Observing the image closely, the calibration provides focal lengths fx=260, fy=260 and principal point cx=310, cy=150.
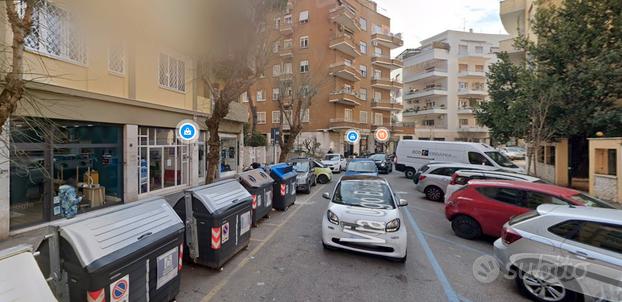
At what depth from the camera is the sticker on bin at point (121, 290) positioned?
257 centimetres

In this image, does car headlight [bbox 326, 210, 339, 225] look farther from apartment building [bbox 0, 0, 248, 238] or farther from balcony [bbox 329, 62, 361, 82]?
balcony [bbox 329, 62, 361, 82]

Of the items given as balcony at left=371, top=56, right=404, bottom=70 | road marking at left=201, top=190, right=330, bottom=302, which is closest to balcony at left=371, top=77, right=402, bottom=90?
balcony at left=371, top=56, right=404, bottom=70

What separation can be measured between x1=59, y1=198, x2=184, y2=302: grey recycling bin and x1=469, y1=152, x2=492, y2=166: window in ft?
47.8

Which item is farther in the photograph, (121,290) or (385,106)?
(385,106)

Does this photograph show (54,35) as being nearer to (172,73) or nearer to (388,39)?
(172,73)

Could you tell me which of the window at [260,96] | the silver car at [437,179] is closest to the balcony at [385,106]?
the window at [260,96]

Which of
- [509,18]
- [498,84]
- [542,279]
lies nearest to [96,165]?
[542,279]

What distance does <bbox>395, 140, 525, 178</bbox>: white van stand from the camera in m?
13.4

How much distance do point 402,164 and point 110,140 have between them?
15567 mm

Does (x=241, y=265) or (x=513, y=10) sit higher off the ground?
(x=513, y=10)

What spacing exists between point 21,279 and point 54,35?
6.05 meters

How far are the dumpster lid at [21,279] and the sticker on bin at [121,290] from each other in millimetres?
568

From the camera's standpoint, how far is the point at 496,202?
5.87 metres

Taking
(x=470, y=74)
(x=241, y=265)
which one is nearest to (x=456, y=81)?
(x=470, y=74)
